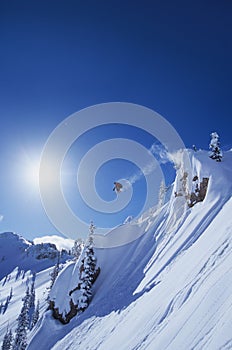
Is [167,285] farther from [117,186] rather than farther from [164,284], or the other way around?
[117,186]

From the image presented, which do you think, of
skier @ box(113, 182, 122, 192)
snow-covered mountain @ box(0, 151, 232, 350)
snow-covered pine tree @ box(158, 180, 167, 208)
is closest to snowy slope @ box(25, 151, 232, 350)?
snow-covered mountain @ box(0, 151, 232, 350)

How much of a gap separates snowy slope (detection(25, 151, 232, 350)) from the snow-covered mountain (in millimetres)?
56

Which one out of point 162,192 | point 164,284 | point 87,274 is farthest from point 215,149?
point 87,274

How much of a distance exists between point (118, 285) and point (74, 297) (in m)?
6.71

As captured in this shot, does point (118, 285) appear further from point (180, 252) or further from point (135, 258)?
point (180, 252)

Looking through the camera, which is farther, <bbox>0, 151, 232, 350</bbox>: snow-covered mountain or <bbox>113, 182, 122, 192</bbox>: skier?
<bbox>113, 182, 122, 192</bbox>: skier

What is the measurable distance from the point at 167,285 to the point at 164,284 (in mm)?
1045

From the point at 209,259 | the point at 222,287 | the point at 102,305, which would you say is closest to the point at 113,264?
the point at 102,305

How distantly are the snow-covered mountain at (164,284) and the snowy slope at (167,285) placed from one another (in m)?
0.06

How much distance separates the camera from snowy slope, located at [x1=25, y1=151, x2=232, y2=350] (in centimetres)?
1181

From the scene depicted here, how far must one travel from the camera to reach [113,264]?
123ft

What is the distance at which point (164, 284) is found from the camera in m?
20.5

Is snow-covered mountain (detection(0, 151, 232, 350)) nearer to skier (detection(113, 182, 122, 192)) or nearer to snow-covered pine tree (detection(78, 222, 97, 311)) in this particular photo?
snow-covered pine tree (detection(78, 222, 97, 311))

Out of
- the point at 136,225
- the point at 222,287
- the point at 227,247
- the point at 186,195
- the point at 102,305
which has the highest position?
the point at 136,225
